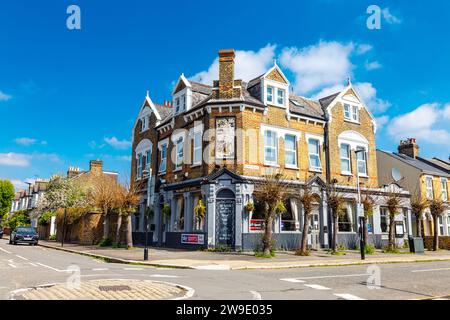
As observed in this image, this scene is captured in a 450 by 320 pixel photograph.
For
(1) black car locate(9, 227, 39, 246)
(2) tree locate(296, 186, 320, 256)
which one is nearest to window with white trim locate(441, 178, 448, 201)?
(2) tree locate(296, 186, 320, 256)

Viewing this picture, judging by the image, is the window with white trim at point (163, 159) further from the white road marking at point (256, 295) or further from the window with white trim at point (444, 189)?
the window with white trim at point (444, 189)

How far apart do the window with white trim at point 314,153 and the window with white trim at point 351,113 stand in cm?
392

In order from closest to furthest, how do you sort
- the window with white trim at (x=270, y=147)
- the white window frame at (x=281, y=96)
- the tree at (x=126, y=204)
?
1. the window with white trim at (x=270, y=147)
2. the tree at (x=126, y=204)
3. the white window frame at (x=281, y=96)

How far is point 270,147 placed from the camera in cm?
2480

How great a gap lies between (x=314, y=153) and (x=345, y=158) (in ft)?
9.63

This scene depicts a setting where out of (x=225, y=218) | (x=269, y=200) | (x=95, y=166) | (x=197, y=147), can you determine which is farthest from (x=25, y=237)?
(x=269, y=200)

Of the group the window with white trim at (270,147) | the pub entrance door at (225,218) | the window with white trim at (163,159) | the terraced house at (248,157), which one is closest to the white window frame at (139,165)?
the terraced house at (248,157)

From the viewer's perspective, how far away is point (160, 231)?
27.0 metres

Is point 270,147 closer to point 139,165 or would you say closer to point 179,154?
point 179,154

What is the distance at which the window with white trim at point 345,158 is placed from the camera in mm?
27938

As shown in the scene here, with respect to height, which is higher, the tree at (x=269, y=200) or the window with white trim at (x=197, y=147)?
the window with white trim at (x=197, y=147)

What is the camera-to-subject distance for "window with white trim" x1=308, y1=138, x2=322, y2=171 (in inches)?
1041
